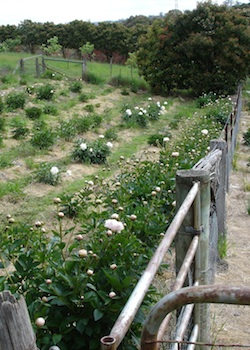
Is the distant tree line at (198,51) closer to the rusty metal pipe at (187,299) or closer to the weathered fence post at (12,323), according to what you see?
the rusty metal pipe at (187,299)

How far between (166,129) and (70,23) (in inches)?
1173

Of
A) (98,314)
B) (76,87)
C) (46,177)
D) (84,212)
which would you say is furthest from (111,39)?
(98,314)

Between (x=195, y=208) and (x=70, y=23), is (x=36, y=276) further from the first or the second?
(x=70, y=23)

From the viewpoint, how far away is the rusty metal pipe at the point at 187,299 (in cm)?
122

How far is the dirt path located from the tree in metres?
9.62

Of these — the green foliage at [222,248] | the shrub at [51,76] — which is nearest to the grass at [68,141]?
the shrub at [51,76]

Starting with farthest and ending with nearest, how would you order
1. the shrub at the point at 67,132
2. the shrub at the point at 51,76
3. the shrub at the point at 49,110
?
the shrub at the point at 51,76 → the shrub at the point at 49,110 → the shrub at the point at 67,132

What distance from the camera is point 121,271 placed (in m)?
2.48

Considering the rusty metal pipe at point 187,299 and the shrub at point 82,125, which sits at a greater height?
the rusty metal pipe at point 187,299

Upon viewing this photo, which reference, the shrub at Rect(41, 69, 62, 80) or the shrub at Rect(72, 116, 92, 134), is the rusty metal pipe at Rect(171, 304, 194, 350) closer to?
the shrub at Rect(72, 116, 92, 134)

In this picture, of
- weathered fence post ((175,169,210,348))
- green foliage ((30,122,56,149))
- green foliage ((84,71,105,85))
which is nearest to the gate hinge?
weathered fence post ((175,169,210,348))

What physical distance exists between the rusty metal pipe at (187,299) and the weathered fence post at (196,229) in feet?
3.48

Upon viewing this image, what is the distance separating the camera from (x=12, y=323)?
1.17 metres

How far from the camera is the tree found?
17.2 metres
